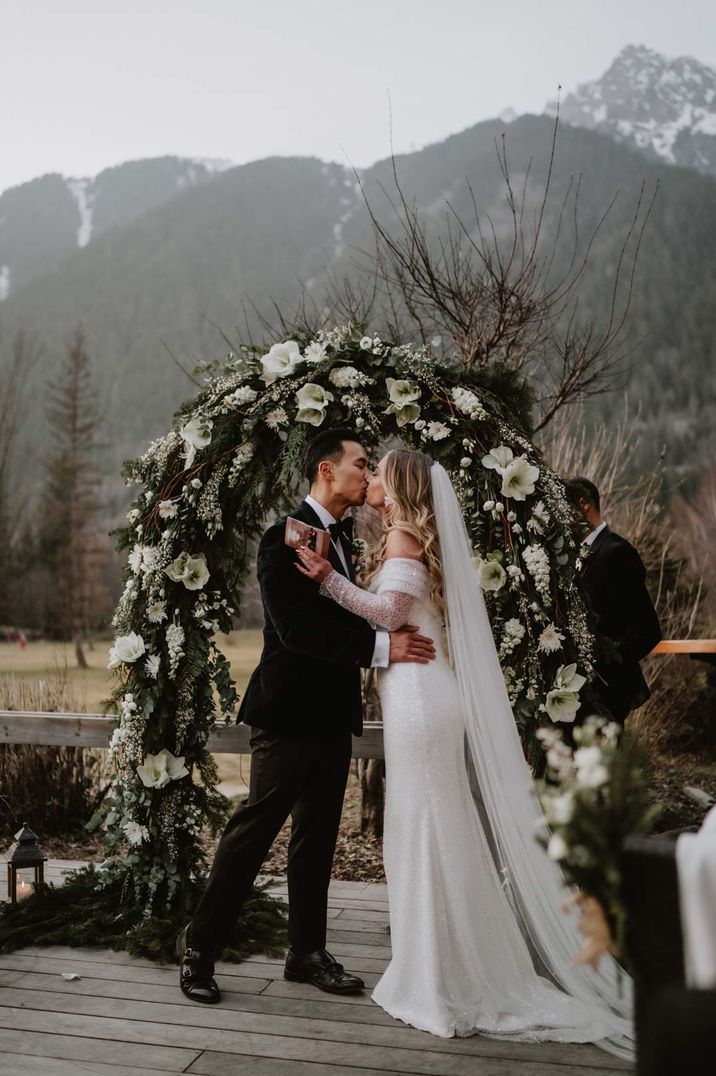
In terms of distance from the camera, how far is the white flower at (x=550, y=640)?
381cm

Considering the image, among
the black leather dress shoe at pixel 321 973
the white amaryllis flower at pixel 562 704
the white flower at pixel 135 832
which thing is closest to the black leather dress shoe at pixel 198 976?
the black leather dress shoe at pixel 321 973

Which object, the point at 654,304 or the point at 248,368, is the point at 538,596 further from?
the point at 654,304

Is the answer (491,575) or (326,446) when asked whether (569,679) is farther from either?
(326,446)

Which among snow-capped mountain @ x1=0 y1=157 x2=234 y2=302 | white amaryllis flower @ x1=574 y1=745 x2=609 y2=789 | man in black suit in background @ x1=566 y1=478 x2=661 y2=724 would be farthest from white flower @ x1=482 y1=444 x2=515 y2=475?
snow-capped mountain @ x1=0 y1=157 x2=234 y2=302

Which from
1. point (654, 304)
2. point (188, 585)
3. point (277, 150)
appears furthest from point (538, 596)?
point (277, 150)

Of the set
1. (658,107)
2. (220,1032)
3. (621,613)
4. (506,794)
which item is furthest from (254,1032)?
(658,107)

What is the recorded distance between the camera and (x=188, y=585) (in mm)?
4121

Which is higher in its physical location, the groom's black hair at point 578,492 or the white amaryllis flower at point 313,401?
the white amaryllis flower at point 313,401

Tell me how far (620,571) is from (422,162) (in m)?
33.6

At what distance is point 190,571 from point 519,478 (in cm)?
151

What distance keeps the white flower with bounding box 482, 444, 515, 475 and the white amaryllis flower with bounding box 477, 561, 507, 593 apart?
1.33 ft

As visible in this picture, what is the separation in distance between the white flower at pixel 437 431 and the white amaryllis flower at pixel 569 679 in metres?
1.09

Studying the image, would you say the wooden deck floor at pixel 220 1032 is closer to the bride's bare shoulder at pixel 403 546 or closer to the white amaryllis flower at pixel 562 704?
the white amaryllis flower at pixel 562 704

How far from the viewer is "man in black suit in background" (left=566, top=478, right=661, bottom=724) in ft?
15.6
